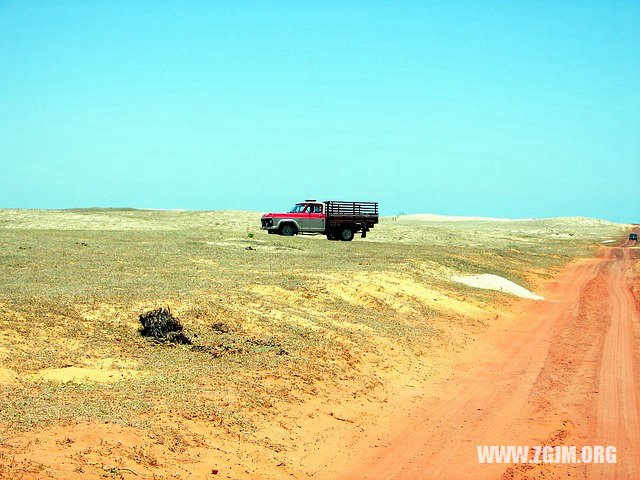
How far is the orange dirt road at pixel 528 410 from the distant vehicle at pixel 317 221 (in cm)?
2520

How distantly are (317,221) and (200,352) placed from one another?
32192mm

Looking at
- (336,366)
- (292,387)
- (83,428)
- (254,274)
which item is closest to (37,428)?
(83,428)

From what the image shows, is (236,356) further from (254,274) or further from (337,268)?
(337,268)

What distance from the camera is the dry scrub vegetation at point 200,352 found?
873 centimetres

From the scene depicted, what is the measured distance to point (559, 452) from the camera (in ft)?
32.0

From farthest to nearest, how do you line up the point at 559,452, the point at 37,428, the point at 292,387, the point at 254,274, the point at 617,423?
the point at 254,274 < the point at 292,387 < the point at 617,423 < the point at 559,452 < the point at 37,428

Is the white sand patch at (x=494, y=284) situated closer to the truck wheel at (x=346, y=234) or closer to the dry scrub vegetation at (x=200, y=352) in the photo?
the dry scrub vegetation at (x=200, y=352)

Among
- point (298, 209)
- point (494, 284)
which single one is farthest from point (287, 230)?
point (494, 284)

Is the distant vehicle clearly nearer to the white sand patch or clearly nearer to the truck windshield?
the truck windshield

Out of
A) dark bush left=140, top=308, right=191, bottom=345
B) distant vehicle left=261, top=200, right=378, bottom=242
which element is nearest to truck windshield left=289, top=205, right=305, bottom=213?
distant vehicle left=261, top=200, right=378, bottom=242

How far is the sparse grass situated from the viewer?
33.8ft

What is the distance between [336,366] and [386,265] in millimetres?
14475

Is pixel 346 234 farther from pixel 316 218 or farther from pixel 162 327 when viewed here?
pixel 162 327

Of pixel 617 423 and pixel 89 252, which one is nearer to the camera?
pixel 617 423
